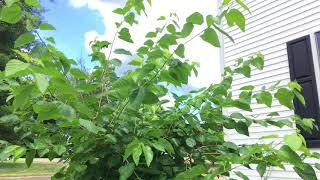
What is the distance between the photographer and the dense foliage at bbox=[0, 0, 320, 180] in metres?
1.19

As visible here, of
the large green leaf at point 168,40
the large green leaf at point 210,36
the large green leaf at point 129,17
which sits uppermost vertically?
the large green leaf at point 129,17

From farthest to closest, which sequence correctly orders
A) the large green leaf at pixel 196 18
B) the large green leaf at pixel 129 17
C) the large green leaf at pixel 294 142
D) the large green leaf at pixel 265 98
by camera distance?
1. the large green leaf at pixel 129 17
2. the large green leaf at pixel 265 98
3. the large green leaf at pixel 196 18
4. the large green leaf at pixel 294 142

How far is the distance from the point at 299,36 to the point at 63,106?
5276 mm

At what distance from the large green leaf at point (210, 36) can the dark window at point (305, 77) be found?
4.25 metres

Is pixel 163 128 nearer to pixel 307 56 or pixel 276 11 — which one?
pixel 307 56

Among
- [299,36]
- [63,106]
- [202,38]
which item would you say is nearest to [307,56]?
[299,36]

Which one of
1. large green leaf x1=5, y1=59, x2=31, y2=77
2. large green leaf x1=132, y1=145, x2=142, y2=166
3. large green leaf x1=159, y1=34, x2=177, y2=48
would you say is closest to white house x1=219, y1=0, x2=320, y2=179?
large green leaf x1=159, y1=34, x2=177, y2=48

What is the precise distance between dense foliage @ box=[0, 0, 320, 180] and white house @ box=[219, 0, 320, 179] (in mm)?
3447

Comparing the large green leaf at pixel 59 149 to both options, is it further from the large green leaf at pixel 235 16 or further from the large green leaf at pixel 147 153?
the large green leaf at pixel 235 16

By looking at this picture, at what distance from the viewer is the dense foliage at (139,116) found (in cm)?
119

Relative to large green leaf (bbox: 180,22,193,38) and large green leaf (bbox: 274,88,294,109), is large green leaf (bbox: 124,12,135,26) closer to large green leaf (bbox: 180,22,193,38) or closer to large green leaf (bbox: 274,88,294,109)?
large green leaf (bbox: 180,22,193,38)

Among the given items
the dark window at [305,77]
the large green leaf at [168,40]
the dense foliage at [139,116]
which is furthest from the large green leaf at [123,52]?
the dark window at [305,77]

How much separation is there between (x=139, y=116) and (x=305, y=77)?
14.9 ft

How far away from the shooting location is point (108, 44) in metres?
1.78
